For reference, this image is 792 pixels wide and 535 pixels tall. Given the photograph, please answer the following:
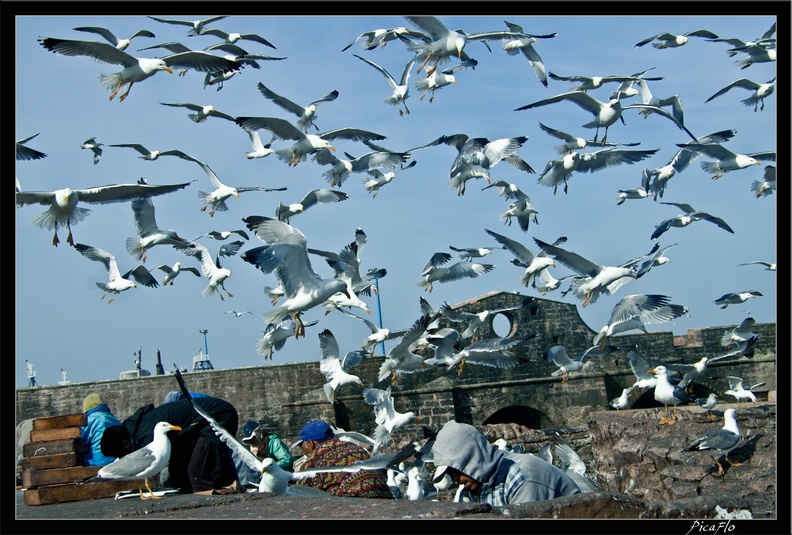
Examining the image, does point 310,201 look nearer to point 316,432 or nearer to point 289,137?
point 289,137

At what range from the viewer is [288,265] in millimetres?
8203

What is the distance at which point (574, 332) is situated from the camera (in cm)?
2281

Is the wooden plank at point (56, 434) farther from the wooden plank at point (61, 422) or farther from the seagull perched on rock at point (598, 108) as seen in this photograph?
the seagull perched on rock at point (598, 108)

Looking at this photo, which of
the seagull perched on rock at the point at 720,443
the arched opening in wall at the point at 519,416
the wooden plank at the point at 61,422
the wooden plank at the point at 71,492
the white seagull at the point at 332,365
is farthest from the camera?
the arched opening in wall at the point at 519,416

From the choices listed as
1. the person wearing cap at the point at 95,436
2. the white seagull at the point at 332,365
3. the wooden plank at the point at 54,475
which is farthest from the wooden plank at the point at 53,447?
the white seagull at the point at 332,365

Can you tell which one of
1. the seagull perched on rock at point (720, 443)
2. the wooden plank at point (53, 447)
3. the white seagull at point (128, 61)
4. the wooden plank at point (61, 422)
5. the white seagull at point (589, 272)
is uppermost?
the white seagull at point (128, 61)

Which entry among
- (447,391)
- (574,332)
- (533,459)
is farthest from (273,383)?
(533,459)

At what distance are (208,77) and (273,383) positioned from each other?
12.3 meters

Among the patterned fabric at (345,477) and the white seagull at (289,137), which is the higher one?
the white seagull at (289,137)

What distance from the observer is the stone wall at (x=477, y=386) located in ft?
69.1

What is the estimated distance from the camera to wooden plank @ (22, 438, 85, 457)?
236 inches

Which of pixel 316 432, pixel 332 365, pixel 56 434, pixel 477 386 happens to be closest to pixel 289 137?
pixel 332 365

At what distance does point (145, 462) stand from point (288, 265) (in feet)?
9.08

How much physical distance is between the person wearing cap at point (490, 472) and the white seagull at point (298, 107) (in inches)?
291
